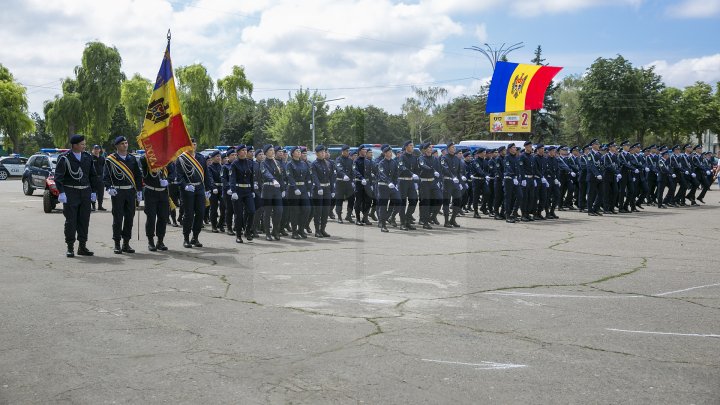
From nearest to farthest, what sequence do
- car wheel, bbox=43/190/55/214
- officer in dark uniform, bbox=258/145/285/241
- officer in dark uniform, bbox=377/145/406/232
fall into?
officer in dark uniform, bbox=258/145/285/241
officer in dark uniform, bbox=377/145/406/232
car wheel, bbox=43/190/55/214

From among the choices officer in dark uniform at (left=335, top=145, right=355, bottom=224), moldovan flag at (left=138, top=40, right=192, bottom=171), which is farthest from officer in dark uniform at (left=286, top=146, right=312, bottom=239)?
officer in dark uniform at (left=335, top=145, right=355, bottom=224)

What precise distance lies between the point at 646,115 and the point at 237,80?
116ft

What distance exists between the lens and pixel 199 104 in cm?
5897

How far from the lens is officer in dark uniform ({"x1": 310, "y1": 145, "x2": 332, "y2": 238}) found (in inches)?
583

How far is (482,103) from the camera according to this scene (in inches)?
2680

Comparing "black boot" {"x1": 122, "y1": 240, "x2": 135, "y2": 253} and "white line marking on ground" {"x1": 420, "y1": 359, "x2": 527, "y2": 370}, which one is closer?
"white line marking on ground" {"x1": 420, "y1": 359, "x2": 527, "y2": 370}

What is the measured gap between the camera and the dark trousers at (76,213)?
11.4m

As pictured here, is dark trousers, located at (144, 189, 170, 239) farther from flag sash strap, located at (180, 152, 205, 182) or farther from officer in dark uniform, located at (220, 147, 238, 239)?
officer in dark uniform, located at (220, 147, 238, 239)

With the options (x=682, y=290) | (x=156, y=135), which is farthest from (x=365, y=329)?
(x=156, y=135)

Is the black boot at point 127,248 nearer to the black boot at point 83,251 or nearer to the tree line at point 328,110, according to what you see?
the black boot at point 83,251

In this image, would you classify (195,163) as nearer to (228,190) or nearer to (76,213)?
(228,190)

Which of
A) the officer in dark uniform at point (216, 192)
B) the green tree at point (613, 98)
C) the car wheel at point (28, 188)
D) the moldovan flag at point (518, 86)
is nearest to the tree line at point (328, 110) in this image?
the green tree at point (613, 98)

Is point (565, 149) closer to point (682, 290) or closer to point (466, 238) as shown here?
point (466, 238)

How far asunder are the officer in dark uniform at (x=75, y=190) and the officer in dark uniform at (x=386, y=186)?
6.50 meters
